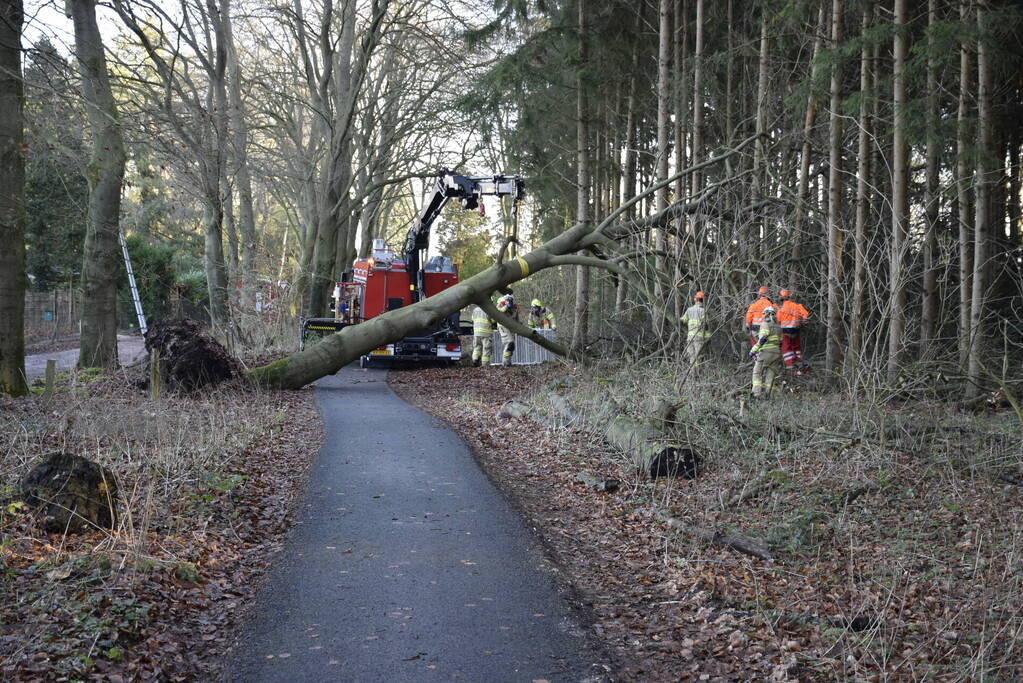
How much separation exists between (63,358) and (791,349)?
2017 centimetres

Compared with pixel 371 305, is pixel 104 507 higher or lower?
lower

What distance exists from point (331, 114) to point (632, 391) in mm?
16550

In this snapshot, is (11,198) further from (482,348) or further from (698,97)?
(482,348)

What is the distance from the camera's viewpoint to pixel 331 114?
25.3 metres

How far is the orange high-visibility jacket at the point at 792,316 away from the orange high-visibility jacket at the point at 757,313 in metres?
0.58

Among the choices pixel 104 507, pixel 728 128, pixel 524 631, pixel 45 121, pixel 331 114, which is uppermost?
pixel 331 114

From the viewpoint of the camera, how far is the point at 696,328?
1220cm

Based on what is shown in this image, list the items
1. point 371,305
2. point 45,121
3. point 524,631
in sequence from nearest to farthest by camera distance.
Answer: point 524,631 < point 45,121 < point 371,305

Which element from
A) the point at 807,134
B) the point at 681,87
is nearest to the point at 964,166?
the point at 807,134

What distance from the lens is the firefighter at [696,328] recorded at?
1148 cm

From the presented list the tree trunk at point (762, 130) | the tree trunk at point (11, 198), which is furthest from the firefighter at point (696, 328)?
the tree trunk at point (11, 198)

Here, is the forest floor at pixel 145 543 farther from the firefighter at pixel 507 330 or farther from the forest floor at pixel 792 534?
the firefighter at pixel 507 330

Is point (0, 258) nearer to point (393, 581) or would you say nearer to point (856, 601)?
point (393, 581)

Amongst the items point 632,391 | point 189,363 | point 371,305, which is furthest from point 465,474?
point 371,305
